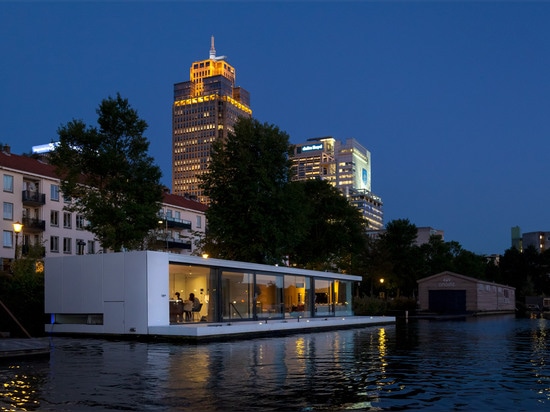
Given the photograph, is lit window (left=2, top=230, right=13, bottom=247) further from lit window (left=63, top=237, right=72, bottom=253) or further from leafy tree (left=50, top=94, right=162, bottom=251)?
leafy tree (left=50, top=94, right=162, bottom=251)

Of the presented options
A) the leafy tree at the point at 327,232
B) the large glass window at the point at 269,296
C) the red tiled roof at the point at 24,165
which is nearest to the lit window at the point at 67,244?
the red tiled roof at the point at 24,165

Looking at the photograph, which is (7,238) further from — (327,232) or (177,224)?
(327,232)

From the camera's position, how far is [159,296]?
35281mm

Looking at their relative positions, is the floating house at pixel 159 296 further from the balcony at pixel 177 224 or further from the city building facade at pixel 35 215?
the balcony at pixel 177 224

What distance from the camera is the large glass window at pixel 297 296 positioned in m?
49.1

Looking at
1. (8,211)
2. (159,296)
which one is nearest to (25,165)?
(8,211)

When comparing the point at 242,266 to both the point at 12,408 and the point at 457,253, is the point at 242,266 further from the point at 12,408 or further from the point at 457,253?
the point at 457,253

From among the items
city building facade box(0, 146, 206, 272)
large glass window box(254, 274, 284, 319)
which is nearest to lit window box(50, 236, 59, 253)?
city building facade box(0, 146, 206, 272)

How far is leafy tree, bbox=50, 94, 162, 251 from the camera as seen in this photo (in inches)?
1938

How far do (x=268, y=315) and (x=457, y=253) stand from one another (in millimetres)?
95861

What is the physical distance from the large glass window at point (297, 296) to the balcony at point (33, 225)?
39381mm

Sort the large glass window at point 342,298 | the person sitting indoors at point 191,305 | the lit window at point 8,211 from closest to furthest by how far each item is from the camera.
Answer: the person sitting indoors at point 191,305
the large glass window at point 342,298
the lit window at point 8,211

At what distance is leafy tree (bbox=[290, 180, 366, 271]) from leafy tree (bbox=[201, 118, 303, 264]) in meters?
17.8

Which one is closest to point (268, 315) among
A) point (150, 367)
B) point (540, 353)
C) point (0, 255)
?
point (540, 353)
